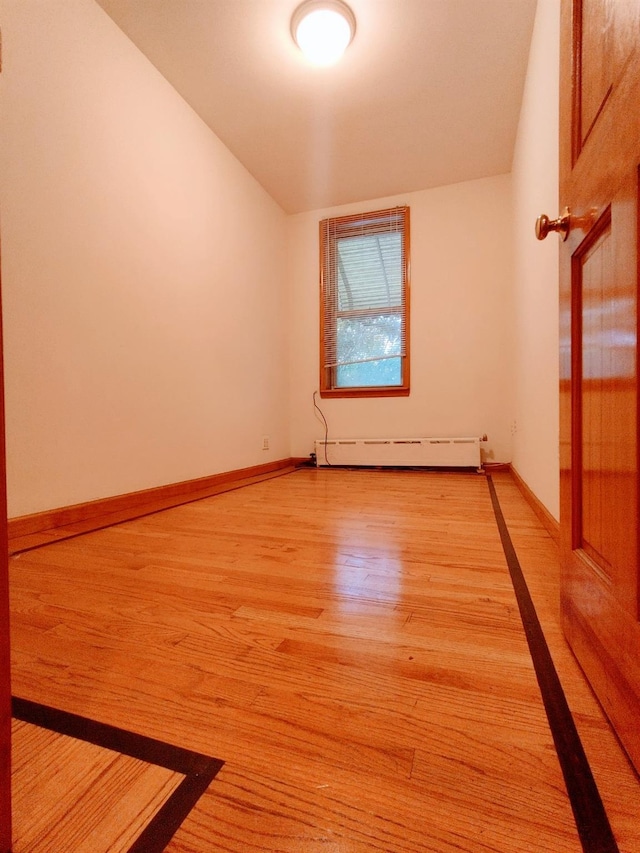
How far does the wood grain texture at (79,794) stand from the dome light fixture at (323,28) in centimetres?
297

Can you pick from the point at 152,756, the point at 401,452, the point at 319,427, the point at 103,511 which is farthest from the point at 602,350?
the point at 319,427

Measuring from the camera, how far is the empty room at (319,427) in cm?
52

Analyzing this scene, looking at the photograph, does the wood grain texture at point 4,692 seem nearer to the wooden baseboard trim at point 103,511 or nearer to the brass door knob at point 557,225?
the brass door knob at point 557,225

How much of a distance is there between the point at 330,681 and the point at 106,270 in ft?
7.05

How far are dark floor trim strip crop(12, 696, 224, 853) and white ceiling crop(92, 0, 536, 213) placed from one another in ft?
9.73

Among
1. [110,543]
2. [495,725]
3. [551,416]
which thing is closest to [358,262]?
[551,416]

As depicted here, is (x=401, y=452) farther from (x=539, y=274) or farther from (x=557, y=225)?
(x=557, y=225)

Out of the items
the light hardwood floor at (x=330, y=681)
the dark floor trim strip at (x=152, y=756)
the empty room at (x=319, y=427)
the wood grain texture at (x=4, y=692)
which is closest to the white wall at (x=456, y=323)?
the empty room at (x=319, y=427)

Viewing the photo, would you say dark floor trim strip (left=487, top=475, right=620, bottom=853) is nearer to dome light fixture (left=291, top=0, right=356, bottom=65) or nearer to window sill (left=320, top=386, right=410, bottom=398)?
dome light fixture (left=291, top=0, right=356, bottom=65)

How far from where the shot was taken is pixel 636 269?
0.53m

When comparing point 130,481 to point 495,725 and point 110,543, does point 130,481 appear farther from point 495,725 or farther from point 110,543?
point 495,725

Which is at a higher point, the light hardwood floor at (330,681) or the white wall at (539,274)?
the white wall at (539,274)

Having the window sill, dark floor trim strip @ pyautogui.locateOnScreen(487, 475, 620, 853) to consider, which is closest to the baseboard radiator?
the window sill

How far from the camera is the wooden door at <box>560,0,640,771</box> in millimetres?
540
